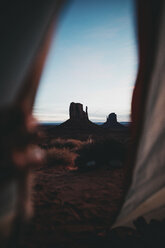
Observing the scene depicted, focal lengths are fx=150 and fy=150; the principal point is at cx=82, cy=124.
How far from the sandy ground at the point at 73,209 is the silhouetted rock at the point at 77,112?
94.6 feet

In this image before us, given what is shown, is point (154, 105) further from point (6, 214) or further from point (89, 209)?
point (89, 209)

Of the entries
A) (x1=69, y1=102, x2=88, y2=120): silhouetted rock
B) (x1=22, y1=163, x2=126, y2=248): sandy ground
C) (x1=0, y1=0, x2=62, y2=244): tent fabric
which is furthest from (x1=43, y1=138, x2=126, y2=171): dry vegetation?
(x1=69, y1=102, x2=88, y2=120): silhouetted rock

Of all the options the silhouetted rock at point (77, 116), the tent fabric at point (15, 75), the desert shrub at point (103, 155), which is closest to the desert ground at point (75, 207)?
the tent fabric at point (15, 75)

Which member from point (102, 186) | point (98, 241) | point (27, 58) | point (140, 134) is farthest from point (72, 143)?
point (27, 58)

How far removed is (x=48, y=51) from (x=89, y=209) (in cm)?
256

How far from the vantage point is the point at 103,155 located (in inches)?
218

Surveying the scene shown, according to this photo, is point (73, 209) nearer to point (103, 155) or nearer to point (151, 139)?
point (151, 139)

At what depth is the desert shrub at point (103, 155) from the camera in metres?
5.25

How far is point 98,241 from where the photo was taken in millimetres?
1692

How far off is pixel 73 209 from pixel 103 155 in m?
3.18

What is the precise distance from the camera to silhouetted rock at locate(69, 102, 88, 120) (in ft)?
109

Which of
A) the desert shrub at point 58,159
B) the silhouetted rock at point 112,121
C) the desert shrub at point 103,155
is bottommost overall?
the desert shrub at point 58,159

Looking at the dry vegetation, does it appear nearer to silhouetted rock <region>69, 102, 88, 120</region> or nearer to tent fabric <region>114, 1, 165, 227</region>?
tent fabric <region>114, 1, 165, 227</region>

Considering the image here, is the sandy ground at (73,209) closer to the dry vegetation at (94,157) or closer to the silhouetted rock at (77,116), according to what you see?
the dry vegetation at (94,157)
